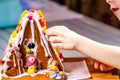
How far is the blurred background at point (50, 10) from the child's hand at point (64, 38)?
0.43 m

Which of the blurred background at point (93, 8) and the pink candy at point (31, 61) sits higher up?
the blurred background at point (93, 8)

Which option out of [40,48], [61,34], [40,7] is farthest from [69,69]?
[40,7]

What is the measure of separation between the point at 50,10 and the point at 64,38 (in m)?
1.15

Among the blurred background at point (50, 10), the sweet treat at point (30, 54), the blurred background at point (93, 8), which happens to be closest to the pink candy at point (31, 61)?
the sweet treat at point (30, 54)

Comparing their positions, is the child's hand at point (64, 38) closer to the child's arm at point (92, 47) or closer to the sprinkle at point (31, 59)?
the child's arm at point (92, 47)

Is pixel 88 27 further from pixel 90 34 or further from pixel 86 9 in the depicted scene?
pixel 86 9

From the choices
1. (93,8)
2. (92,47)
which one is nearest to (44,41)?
(92,47)

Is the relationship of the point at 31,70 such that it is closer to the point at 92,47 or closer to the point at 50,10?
the point at 92,47

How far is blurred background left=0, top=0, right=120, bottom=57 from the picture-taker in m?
1.56

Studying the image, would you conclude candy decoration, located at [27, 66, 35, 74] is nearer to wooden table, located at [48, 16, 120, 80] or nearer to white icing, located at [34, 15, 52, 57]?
white icing, located at [34, 15, 52, 57]

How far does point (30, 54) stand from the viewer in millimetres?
938

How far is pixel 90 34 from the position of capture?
1481mm

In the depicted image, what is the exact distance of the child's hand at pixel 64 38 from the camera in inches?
30.4

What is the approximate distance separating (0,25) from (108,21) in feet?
3.68
